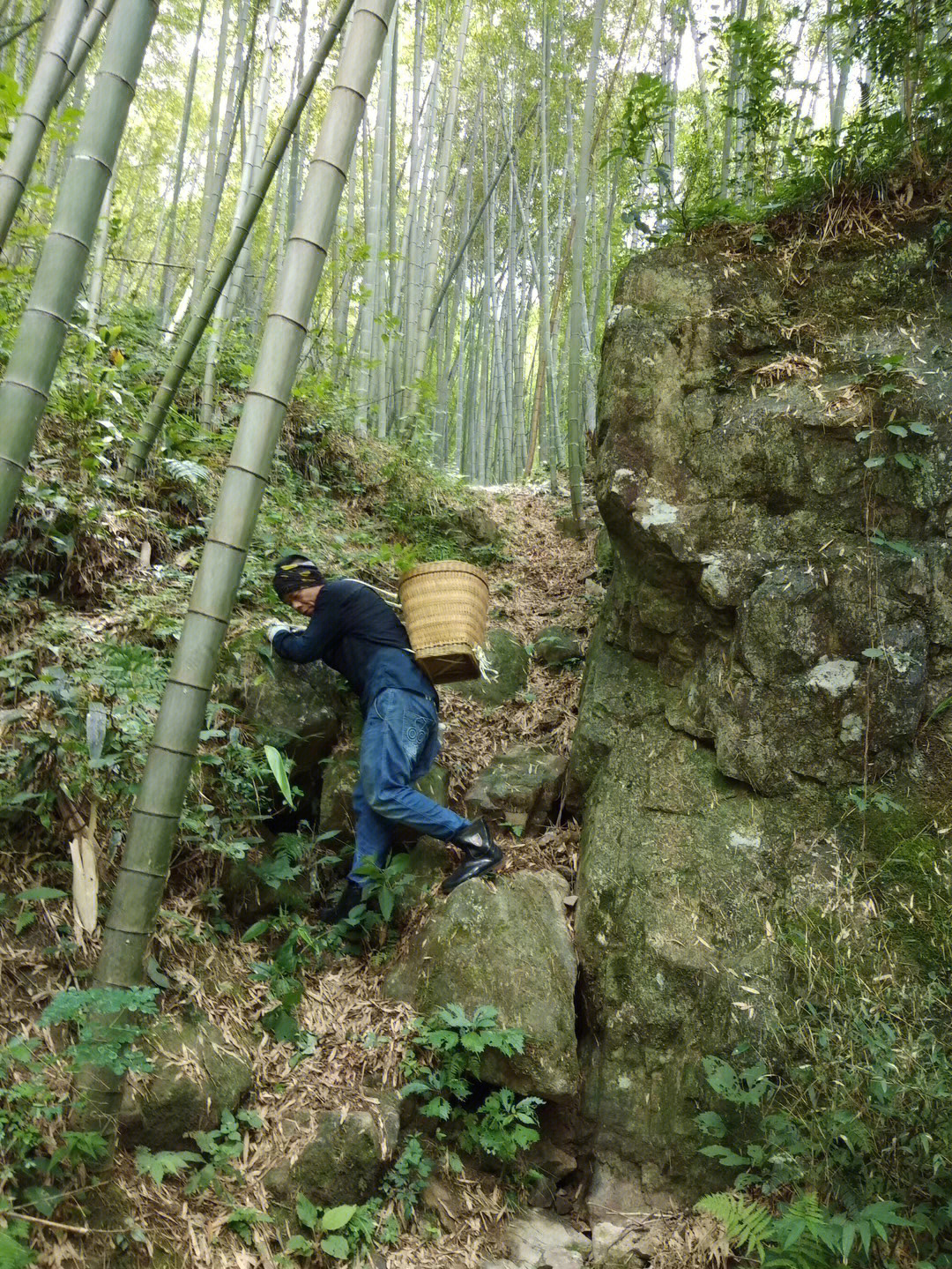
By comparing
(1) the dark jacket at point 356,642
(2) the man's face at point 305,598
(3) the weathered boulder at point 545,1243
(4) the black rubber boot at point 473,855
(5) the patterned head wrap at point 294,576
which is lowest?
(3) the weathered boulder at point 545,1243

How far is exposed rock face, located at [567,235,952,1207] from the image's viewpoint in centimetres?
292

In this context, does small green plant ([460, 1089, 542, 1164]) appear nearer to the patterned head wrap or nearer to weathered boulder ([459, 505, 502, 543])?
the patterned head wrap

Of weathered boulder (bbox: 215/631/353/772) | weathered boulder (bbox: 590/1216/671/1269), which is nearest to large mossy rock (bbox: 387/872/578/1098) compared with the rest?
weathered boulder (bbox: 590/1216/671/1269)

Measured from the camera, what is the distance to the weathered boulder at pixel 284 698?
3479 millimetres

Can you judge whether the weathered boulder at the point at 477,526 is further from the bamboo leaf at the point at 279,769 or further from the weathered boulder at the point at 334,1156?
the weathered boulder at the point at 334,1156

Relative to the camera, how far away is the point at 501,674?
4.66 metres

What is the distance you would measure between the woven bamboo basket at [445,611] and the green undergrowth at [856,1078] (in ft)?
5.29

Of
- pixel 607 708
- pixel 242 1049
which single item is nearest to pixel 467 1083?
pixel 242 1049

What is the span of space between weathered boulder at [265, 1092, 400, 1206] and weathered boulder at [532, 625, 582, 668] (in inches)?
105

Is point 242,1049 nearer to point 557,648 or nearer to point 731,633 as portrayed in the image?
point 731,633

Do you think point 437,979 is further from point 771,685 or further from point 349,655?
point 771,685

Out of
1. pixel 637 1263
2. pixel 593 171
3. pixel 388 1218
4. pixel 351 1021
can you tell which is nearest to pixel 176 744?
pixel 351 1021

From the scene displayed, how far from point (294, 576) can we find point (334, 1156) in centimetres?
225

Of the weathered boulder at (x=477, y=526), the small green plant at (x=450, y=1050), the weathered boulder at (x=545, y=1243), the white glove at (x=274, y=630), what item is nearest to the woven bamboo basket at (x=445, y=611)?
the white glove at (x=274, y=630)
